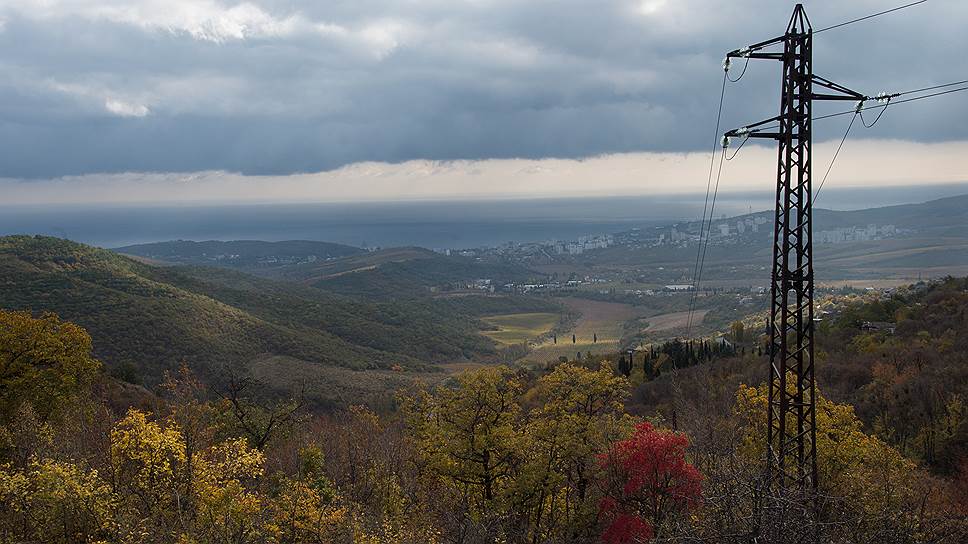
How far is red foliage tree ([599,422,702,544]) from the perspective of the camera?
19016 mm

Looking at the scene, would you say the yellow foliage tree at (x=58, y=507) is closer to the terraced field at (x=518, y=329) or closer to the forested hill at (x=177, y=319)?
the forested hill at (x=177, y=319)

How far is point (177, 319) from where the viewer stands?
8200cm

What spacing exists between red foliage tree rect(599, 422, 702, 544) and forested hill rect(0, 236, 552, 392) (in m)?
53.3

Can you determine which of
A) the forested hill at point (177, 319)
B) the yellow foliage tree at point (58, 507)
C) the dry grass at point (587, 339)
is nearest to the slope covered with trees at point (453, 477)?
the yellow foliage tree at point (58, 507)

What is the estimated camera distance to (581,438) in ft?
68.2

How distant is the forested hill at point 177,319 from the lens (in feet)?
239

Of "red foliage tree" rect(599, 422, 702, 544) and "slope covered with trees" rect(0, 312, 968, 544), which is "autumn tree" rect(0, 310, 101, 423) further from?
"red foliage tree" rect(599, 422, 702, 544)

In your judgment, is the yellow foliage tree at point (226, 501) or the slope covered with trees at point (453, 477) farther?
the yellow foliage tree at point (226, 501)

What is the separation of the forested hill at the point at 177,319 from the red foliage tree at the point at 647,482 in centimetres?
5334

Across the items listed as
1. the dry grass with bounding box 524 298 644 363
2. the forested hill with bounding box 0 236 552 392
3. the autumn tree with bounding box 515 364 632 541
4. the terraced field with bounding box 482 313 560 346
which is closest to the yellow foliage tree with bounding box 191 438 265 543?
the autumn tree with bounding box 515 364 632 541

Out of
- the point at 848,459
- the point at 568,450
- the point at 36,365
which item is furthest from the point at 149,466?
the point at 848,459

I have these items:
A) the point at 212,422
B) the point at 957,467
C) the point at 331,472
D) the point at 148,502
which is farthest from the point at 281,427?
the point at 957,467

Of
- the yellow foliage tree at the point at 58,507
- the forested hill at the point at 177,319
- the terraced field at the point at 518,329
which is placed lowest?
the terraced field at the point at 518,329

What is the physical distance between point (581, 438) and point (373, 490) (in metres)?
9.94
